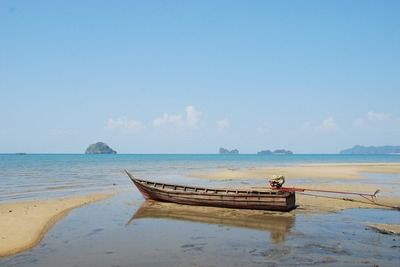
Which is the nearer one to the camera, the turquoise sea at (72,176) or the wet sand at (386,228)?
the wet sand at (386,228)

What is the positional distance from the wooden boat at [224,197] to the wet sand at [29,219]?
4.42 metres

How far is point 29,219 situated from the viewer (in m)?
17.2

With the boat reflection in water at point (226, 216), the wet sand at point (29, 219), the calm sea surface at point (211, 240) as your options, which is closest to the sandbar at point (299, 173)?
the boat reflection in water at point (226, 216)

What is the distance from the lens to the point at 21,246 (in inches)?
504

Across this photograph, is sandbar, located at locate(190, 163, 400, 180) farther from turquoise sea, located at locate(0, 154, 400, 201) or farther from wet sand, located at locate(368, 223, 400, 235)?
wet sand, located at locate(368, 223, 400, 235)

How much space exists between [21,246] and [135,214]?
294 inches

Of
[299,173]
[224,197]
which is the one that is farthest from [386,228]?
[299,173]

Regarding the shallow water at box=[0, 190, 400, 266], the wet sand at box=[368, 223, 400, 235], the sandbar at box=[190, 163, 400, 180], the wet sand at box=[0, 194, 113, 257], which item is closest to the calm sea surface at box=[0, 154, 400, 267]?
the shallow water at box=[0, 190, 400, 266]

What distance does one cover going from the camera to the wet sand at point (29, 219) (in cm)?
1318

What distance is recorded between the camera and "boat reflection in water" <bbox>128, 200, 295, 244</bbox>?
16.3 m

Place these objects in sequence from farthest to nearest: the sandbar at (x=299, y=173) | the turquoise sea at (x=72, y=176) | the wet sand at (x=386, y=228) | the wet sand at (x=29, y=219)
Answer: the sandbar at (x=299, y=173) → the turquoise sea at (x=72, y=176) → the wet sand at (x=386, y=228) → the wet sand at (x=29, y=219)

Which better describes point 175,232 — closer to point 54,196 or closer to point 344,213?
point 344,213

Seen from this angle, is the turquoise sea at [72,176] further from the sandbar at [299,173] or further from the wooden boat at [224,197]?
the wooden boat at [224,197]

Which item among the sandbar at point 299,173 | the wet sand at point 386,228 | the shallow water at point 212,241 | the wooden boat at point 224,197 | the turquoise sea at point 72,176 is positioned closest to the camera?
the shallow water at point 212,241
